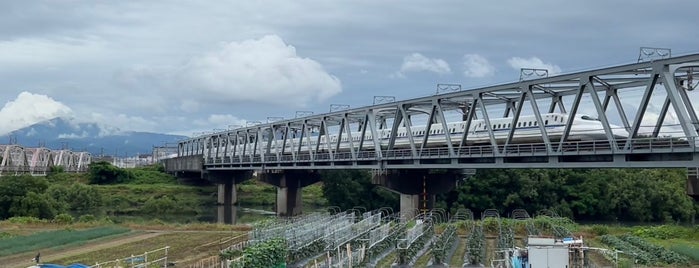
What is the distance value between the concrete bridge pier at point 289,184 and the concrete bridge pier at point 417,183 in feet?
84.7

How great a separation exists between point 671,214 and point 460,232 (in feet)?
149

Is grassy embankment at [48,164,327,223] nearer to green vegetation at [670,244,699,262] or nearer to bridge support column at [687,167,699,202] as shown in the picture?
bridge support column at [687,167,699,202]

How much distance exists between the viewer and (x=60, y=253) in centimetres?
3306

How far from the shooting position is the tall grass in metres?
34.1

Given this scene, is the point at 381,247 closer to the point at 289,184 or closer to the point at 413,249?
the point at 413,249

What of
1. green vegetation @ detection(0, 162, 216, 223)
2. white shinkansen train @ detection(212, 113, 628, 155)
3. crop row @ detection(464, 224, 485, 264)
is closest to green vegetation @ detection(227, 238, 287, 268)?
crop row @ detection(464, 224, 485, 264)

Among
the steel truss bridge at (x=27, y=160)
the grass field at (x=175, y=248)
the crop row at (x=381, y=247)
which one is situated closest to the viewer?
the crop row at (x=381, y=247)

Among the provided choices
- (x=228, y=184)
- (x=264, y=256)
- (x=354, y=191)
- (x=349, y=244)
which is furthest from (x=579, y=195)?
(x=264, y=256)

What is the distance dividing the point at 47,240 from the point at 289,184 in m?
48.0

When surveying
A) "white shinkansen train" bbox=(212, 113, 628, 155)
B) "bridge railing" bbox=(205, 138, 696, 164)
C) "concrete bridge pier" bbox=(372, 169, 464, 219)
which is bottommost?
"concrete bridge pier" bbox=(372, 169, 464, 219)

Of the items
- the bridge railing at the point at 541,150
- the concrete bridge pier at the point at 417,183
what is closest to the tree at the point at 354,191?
the bridge railing at the point at 541,150

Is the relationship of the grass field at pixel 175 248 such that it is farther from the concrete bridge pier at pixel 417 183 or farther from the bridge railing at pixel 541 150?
the concrete bridge pier at pixel 417 183

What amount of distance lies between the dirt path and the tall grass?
93 cm

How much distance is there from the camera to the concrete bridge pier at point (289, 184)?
275 ft
